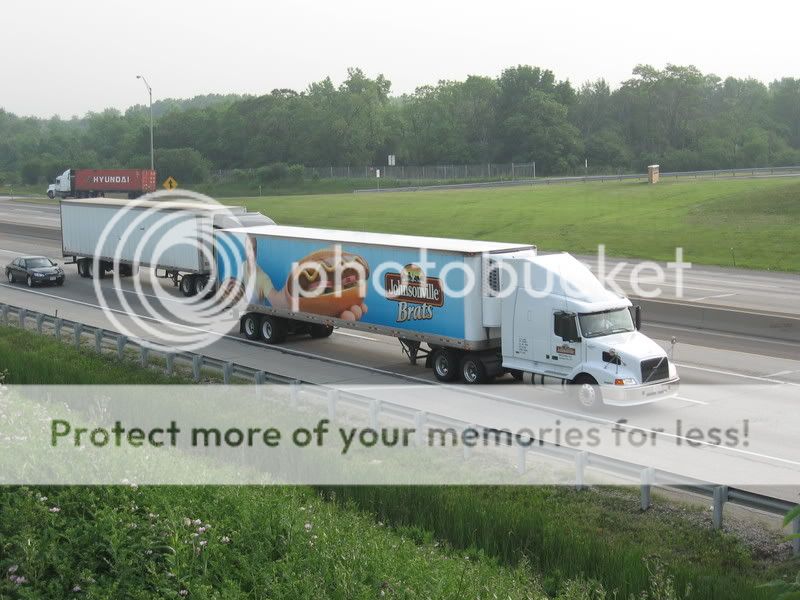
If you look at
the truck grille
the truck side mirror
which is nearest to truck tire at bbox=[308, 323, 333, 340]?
the truck side mirror

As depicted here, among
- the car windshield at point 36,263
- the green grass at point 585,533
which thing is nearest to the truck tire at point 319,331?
the green grass at point 585,533

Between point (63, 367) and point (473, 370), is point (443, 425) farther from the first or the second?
point (63, 367)

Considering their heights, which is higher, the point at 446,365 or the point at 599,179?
the point at 599,179

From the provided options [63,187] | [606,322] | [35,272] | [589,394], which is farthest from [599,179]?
[589,394]

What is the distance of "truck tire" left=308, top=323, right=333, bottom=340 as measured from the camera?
29.4m

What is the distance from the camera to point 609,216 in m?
68.6

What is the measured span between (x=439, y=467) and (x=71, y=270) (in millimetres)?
34803

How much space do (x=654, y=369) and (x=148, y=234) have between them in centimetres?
2466

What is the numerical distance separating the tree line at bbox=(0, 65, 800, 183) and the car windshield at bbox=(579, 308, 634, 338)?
349ft

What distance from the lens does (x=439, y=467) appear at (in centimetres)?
1633

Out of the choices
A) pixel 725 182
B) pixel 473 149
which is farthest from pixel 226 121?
pixel 725 182

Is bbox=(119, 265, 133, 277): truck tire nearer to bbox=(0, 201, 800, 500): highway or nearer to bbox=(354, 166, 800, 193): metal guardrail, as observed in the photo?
bbox=(0, 201, 800, 500): highway

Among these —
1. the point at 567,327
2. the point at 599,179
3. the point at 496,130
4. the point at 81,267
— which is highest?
the point at 496,130

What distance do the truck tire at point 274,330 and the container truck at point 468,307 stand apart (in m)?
0.03
